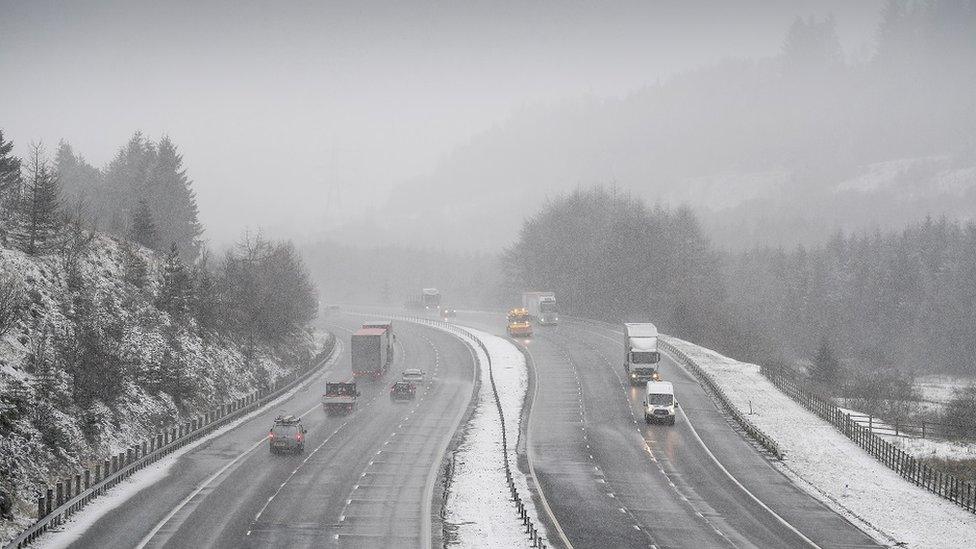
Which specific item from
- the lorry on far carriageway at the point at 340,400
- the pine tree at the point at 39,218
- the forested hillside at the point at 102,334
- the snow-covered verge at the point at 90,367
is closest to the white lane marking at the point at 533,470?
the lorry on far carriageway at the point at 340,400

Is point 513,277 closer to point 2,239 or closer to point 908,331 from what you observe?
point 908,331

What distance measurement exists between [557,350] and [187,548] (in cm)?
6288

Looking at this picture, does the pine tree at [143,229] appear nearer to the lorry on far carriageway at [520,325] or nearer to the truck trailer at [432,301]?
the lorry on far carriageway at [520,325]

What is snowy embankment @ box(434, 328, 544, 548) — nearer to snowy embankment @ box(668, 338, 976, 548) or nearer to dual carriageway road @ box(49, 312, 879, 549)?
dual carriageway road @ box(49, 312, 879, 549)

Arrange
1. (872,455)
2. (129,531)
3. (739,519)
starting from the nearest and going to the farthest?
(129,531)
(739,519)
(872,455)

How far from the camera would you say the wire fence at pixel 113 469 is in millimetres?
31266

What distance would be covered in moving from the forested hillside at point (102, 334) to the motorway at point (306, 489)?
509 cm

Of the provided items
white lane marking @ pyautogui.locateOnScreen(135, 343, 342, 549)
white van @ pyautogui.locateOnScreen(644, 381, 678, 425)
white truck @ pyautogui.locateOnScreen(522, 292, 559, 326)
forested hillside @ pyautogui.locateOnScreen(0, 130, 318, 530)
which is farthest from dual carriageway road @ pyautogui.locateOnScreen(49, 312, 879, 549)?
white truck @ pyautogui.locateOnScreen(522, 292, 559, 326)

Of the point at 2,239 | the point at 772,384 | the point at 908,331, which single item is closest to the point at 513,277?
the point at 908,331

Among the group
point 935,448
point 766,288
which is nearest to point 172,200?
point 935,448

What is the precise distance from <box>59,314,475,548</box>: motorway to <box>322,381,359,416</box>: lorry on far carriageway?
751 mm

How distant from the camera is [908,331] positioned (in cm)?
13425

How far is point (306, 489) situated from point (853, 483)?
27334mm

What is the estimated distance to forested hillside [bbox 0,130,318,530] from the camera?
40.4m
